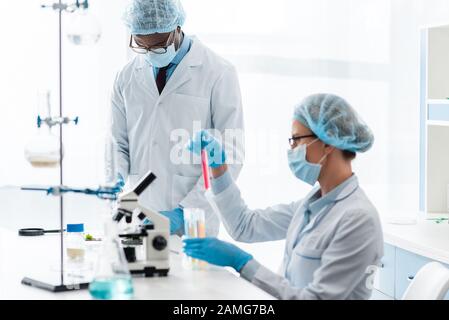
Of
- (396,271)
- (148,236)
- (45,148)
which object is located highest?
(45,148)

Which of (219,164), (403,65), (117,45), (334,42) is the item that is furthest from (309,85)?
(219,164)

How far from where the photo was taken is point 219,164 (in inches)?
87.5

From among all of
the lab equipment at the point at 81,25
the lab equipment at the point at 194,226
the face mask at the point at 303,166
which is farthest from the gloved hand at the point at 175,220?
the lab equipment at the point at 81,25

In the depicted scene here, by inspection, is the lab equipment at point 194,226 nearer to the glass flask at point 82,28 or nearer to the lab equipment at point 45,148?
the lab equipment at point 45,148

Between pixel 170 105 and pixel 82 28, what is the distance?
0.88 meters

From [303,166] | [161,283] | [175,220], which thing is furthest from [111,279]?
[175,220]

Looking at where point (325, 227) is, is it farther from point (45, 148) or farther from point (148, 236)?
point (45, 148)

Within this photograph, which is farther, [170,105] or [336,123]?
[170,105]

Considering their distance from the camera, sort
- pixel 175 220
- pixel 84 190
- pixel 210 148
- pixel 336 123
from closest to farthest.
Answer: pixel 84 190 < pixel 336 123 < pixel 210 148 < pixel 175 220

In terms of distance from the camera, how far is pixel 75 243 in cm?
219

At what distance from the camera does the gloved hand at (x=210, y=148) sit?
2.22m

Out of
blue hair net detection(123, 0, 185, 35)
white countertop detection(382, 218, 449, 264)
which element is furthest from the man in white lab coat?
white countertop detection(382, 218, 449, 264)
